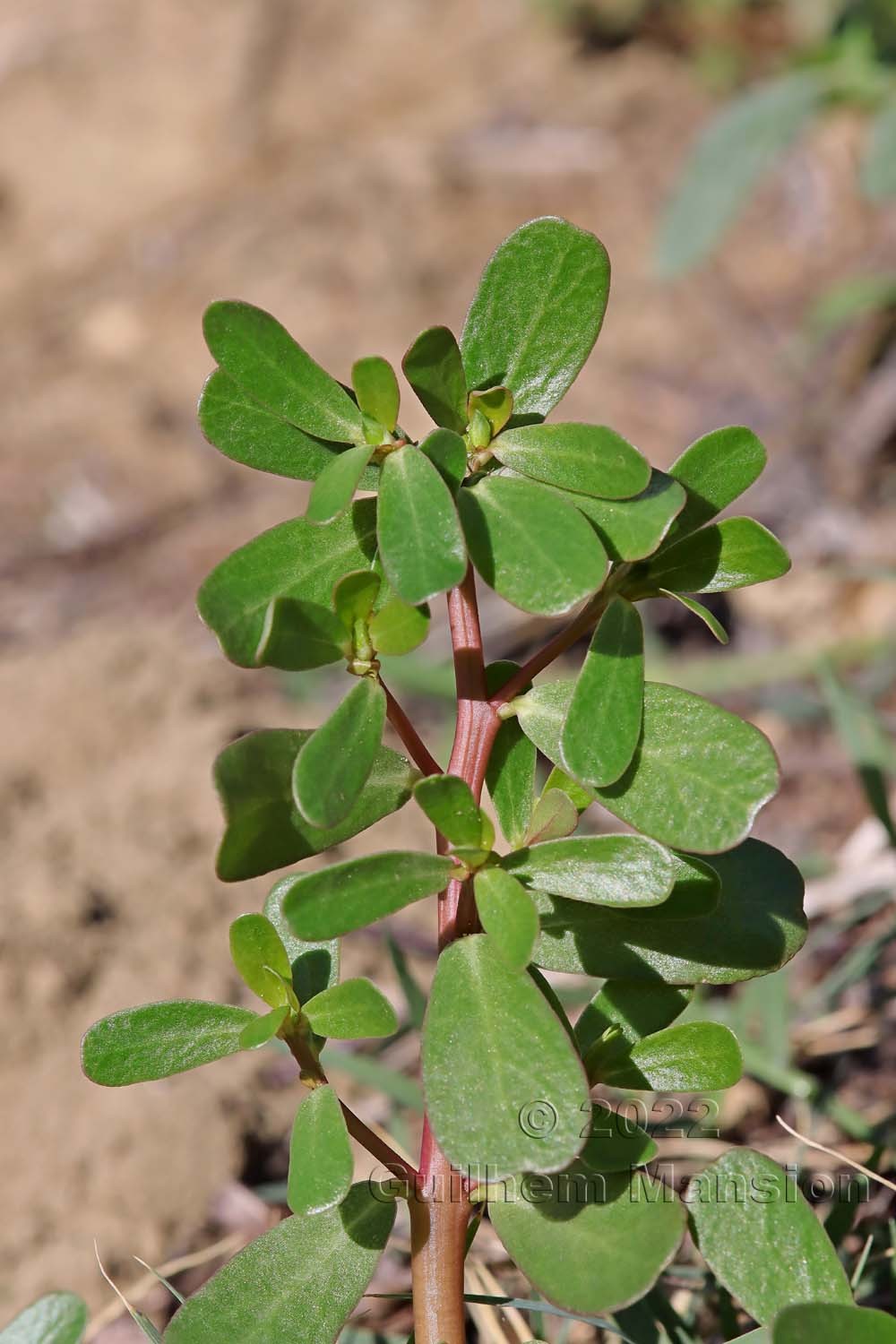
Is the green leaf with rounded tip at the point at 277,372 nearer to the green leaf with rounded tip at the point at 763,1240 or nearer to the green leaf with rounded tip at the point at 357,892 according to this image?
the green leaf with rounded tip at the point at 357,892

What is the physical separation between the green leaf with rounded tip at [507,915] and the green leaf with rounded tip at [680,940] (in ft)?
0.29

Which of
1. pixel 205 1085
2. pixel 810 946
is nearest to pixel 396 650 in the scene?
pixel 205 1085

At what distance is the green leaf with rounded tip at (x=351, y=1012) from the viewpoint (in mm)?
817

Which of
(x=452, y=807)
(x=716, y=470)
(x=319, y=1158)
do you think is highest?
(x=716, y=470)

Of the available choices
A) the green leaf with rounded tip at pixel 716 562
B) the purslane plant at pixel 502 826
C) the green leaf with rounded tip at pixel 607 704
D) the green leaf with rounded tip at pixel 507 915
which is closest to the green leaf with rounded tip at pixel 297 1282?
the purslane plant at pixel 502 826

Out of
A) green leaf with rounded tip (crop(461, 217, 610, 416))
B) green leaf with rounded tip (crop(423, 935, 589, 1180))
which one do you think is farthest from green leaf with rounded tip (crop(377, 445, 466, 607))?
green leaf with rounded tip (crop(423, 935, 589, 1180))

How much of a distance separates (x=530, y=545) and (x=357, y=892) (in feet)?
0.73

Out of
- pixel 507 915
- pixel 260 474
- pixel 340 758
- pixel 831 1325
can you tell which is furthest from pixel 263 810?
pixel 260 474

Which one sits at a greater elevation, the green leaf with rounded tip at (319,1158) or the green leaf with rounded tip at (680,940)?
the green leaf with rounded tip at (319,1158)

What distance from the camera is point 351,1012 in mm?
834

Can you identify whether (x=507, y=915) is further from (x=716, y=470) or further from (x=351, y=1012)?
(x=716, y=470)

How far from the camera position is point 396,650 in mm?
786

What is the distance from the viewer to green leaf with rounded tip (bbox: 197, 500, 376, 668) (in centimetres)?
74

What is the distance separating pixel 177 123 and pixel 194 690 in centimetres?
349
